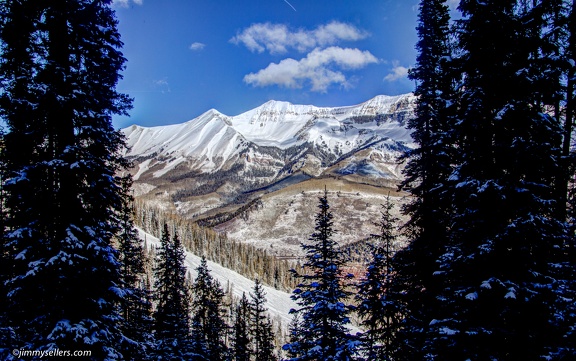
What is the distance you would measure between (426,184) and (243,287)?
114511mm

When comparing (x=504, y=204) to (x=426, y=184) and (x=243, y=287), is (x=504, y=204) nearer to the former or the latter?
(x=426, y=184)

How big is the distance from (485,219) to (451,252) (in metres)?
1.58

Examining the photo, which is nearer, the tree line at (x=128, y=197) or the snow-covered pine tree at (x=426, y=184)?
the tree line at (x=128, y=197)

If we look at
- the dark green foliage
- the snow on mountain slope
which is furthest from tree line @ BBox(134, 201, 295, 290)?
the dark green foliage

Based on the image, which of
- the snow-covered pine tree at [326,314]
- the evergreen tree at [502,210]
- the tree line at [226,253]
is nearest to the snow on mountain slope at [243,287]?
the tree line at [226,253]

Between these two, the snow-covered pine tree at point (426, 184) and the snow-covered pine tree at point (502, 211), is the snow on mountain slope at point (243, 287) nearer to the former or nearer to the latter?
the snow-covered pine tree at point (426, 184)

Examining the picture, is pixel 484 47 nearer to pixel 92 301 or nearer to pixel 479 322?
pixel 479 322

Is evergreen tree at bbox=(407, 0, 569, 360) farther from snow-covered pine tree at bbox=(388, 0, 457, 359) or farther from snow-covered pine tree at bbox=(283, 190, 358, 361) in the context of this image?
snow-covered pine tree at bbox=(283, 190, 358, 361)

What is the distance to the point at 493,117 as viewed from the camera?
10.3 m

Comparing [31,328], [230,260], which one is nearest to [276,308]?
[230,260]

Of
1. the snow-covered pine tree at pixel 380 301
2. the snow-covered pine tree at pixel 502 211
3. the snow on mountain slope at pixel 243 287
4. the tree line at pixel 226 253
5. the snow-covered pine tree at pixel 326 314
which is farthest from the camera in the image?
the tree line at pixel 226 253

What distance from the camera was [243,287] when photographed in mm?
122312

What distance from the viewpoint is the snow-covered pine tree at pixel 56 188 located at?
9.69 meters

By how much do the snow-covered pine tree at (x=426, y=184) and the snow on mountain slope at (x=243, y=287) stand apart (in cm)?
9631
